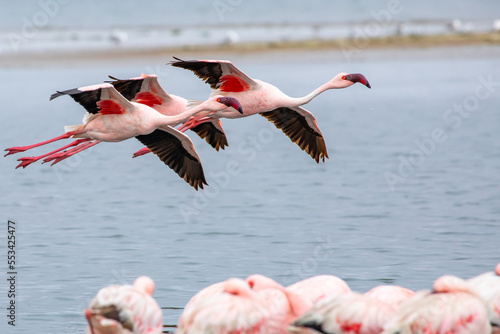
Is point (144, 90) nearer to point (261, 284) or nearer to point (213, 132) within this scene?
point (213, 132)

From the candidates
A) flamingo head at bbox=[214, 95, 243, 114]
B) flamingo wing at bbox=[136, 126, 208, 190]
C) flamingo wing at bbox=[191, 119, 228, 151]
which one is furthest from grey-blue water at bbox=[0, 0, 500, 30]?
flamingo head at bbox=[214, 95, 243, 114]

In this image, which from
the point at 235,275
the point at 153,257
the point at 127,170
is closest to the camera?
the point at 235,275

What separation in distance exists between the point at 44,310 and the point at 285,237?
4.13 meters

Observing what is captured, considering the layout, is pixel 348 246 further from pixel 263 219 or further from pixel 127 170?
pixel 127 170

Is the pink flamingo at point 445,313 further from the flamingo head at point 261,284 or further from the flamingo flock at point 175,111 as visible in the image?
the flamingo flock at point 175,111

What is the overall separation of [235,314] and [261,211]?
8.08 metres

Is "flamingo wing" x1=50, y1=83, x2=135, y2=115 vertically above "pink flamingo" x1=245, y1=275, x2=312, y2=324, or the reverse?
"flamingo wing" x1=50, y1=83, x2=135, y2=115

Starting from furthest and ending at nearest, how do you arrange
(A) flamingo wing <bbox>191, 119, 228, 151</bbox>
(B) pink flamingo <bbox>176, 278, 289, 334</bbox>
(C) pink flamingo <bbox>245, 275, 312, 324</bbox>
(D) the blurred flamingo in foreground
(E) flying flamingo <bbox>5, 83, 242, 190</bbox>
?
(A) flamingo wing <bbox>191, 119, 228, 151</bbox>, (E) flying flamingo <bbox>5, 83, 242, 190</bbox>, (D) the blurred flamingo in foreground, (C) pink flamingo <bbox>245, 275, 312, 324</bbox>, (B) pink flamingo <bbox>176, 278, 289, 334</bbox>

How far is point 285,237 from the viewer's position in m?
13.6

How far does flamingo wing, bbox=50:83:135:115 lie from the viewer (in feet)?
35.8

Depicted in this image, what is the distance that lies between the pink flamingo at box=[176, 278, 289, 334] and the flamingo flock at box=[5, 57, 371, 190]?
3.72 meters

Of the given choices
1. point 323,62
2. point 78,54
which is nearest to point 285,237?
point 323,62

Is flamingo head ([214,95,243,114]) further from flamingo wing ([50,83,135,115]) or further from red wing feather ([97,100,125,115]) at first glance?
red wing feather ([97,100,125,115])

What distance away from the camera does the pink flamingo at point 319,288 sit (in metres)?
8.36
